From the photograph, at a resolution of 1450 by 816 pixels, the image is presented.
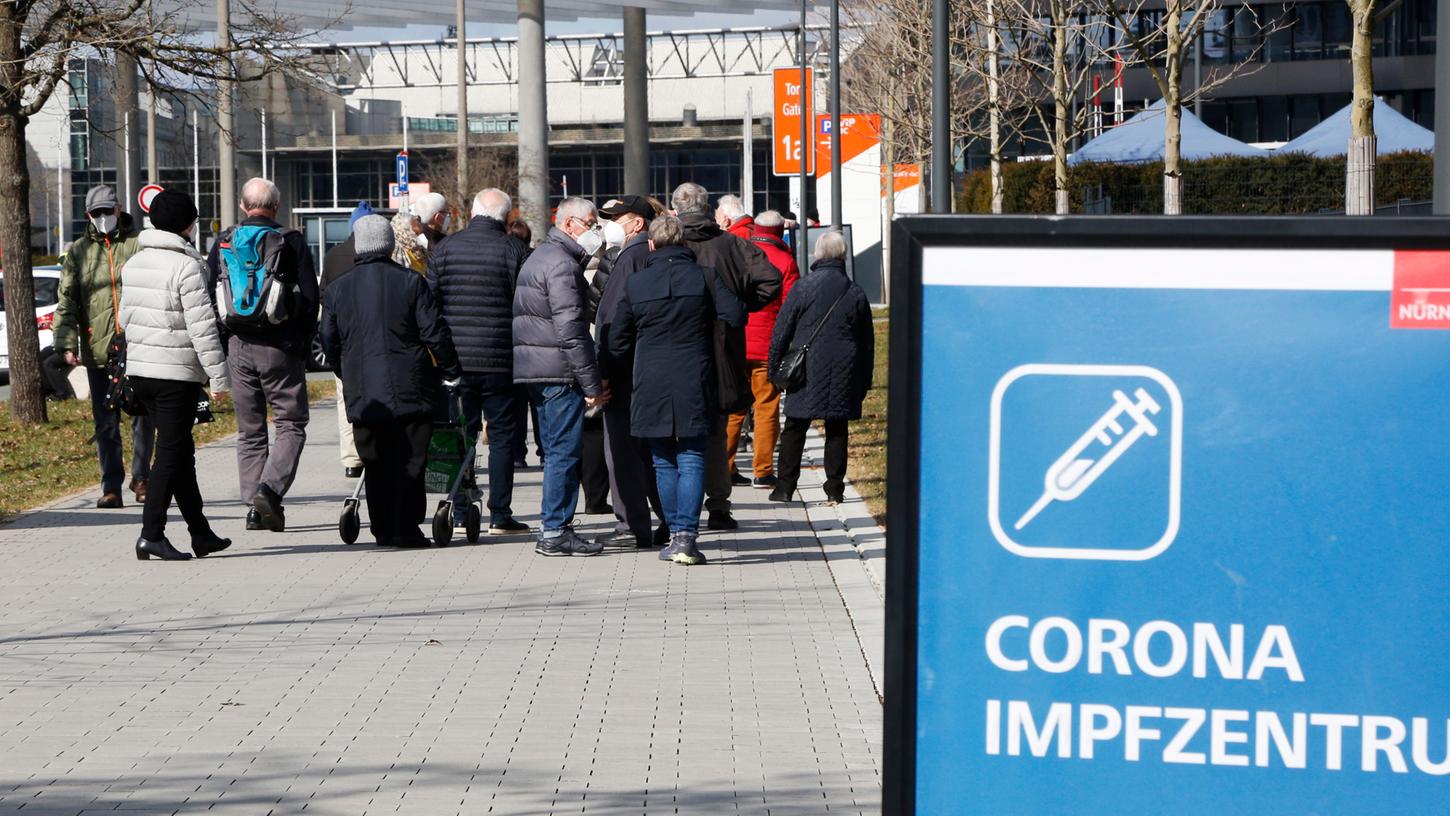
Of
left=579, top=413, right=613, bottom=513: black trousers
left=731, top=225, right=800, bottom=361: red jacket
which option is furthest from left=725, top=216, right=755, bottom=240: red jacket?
left=579, top=413, right=613, bottom=513: black trousers

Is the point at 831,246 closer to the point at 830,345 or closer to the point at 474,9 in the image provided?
the point at 830,345

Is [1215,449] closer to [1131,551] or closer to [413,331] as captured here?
[1131,551]

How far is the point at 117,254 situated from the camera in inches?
453

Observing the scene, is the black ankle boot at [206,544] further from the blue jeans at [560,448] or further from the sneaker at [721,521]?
the sneaker at [721,521]

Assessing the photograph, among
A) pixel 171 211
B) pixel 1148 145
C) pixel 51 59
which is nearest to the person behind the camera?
pixel 171 211

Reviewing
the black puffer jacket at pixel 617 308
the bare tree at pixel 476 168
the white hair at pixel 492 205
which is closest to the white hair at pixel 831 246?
the black puffer jacket at pixel 617 308

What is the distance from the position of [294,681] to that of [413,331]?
3.59 meters

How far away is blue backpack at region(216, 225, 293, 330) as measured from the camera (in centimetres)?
1016

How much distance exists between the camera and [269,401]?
10.6m

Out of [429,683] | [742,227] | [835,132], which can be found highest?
[835,132]

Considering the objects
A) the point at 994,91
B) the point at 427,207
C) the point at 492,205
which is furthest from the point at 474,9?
the point at 492,205

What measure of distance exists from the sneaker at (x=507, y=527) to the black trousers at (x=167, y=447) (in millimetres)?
1948

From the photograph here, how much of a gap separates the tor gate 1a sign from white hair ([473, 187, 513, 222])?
327 inches

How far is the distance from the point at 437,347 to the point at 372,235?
2.24ft
